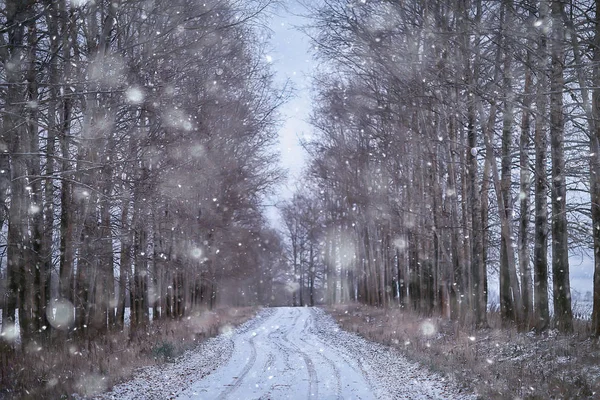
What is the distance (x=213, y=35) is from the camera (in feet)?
43.8

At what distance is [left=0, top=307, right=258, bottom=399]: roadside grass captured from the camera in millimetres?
8682

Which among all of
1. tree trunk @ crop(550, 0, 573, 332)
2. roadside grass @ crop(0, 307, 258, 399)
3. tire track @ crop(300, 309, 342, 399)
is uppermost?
tree trunk @ crop(550, 0, 573, 332)

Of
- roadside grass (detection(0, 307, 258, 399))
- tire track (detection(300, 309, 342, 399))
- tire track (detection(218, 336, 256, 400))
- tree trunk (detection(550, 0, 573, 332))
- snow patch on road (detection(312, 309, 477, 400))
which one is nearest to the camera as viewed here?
roadside grass (detection(0, 307, 258, 399))

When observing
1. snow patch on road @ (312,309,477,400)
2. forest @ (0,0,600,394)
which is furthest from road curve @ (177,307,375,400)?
forest @ (0,0,600,394)

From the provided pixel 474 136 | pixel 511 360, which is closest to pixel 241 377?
pixel 511 360

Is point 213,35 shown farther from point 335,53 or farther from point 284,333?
point 284,333

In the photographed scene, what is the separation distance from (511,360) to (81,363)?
8.12 m

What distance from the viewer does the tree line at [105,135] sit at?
9508mm

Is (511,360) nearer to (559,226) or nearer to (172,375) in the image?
(559,226)

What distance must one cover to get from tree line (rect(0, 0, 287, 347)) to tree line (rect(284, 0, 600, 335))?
3831mm

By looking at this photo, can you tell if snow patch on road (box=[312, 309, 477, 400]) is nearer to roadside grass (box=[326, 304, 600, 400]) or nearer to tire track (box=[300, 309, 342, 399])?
roadside grass (box=[326, 304, 600, 400])

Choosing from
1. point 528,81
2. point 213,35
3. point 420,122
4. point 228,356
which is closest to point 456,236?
point 420,122

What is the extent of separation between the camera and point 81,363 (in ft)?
34.5

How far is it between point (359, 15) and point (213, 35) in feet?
13.0
